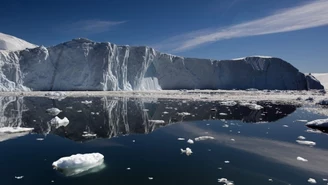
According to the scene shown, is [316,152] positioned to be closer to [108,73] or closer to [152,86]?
[108,73]

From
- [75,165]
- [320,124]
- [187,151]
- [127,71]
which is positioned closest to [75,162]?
[75,165]

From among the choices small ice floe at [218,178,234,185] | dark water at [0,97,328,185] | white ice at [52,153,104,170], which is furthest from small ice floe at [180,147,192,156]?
white ice at [52,153,104,170]

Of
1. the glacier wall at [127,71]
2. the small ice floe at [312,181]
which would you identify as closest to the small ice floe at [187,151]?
the small ice floe at [312,181]

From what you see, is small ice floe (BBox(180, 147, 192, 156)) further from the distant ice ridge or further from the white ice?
the distant ice ridge

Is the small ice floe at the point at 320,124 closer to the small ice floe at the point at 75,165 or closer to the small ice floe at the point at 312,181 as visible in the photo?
the small ice floe at the point at 312,181

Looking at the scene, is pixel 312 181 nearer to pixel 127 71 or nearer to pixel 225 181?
pixel 225 181

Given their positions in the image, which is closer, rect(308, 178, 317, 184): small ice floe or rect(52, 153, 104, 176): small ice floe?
rect(308, 178, 317, 184): small ice floe
